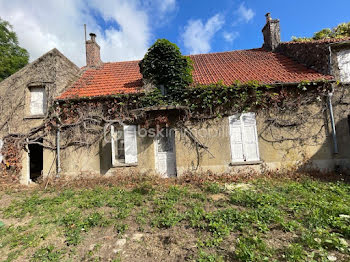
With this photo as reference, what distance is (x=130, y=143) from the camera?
693 centimetres

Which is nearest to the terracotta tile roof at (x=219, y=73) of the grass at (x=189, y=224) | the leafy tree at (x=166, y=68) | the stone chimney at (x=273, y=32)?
the stone chimney at (x=273, y=32)

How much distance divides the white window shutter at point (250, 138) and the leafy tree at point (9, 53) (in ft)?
63.2

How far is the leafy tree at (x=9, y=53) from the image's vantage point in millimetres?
14728

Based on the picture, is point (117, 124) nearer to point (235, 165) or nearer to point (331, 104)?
point (235, 165)

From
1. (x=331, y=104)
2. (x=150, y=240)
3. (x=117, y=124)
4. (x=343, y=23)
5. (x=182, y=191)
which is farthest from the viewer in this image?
(x=343, y=23)

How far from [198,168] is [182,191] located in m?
1.58

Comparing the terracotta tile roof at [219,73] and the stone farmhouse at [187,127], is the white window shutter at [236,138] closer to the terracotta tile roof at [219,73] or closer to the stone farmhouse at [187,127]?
the stone farmhouse at [187,127]

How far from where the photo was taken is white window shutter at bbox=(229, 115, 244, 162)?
671cm

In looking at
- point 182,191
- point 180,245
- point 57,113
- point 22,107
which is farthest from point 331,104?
point 22,107

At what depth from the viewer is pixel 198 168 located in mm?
6766

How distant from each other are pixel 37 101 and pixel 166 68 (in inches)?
234

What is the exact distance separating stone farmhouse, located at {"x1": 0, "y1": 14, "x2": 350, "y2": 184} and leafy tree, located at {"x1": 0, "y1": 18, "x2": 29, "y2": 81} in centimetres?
1037

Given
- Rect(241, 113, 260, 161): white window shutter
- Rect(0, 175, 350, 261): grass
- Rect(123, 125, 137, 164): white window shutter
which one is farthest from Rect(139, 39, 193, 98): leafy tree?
Rect(0, 175, 350, 261): grass

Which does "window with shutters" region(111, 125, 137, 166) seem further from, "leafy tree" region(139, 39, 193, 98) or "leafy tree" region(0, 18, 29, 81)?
"leafy tree" region(0, 18, 29, 81)
